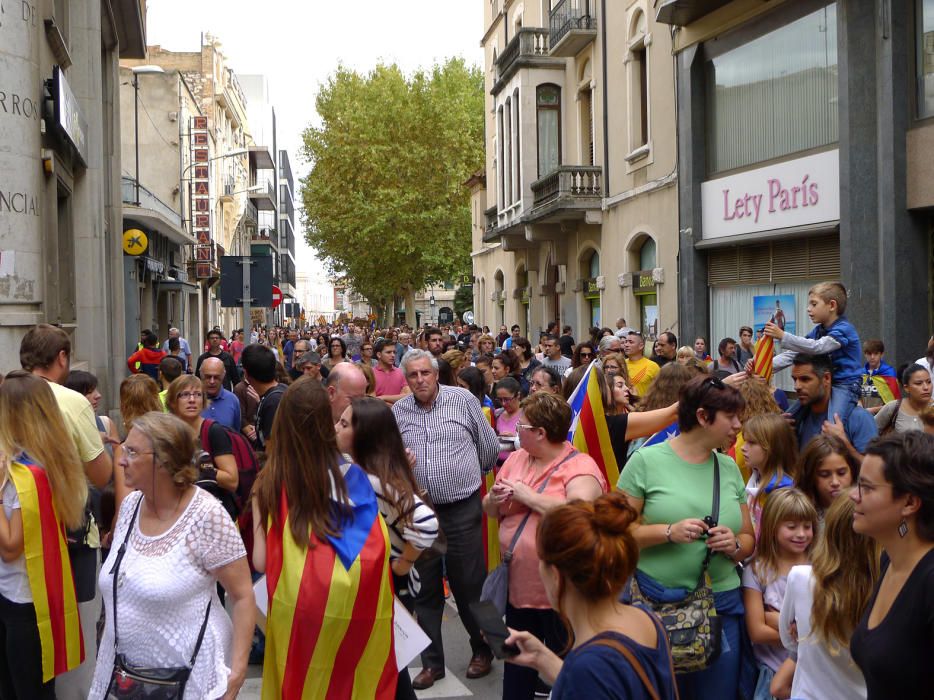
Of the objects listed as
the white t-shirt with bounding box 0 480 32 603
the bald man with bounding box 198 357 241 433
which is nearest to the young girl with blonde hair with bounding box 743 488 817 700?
the white t-shirt with bounding box 0 480 32 603

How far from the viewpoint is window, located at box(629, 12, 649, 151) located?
22344 mm

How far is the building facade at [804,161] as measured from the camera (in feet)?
44.6

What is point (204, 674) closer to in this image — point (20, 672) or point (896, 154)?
point (20, 672)

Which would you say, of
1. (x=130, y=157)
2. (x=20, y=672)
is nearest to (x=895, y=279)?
(x=20, y=672)

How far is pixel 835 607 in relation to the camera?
339cm

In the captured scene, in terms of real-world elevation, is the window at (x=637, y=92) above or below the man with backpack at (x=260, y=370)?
above

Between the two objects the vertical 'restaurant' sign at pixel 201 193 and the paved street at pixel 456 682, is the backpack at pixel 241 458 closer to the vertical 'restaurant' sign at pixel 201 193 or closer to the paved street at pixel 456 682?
the paved street at pixel 456 682

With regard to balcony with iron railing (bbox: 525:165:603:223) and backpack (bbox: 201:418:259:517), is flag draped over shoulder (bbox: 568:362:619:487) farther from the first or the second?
balcony with iron railing (bbox: 525:165:603:223)

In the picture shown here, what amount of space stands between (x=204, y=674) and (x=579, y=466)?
86.1 inches

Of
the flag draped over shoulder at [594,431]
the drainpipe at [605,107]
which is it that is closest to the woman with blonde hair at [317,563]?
the flag draped over shoulder at [594,431]

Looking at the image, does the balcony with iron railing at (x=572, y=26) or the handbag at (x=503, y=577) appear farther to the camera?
the balcony with iron railing at (x=572, y=26)

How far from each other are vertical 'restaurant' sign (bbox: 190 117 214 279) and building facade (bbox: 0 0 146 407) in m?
21.4

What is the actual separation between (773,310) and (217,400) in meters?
11.1

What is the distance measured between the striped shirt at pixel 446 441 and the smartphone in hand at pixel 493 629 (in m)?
3.67
